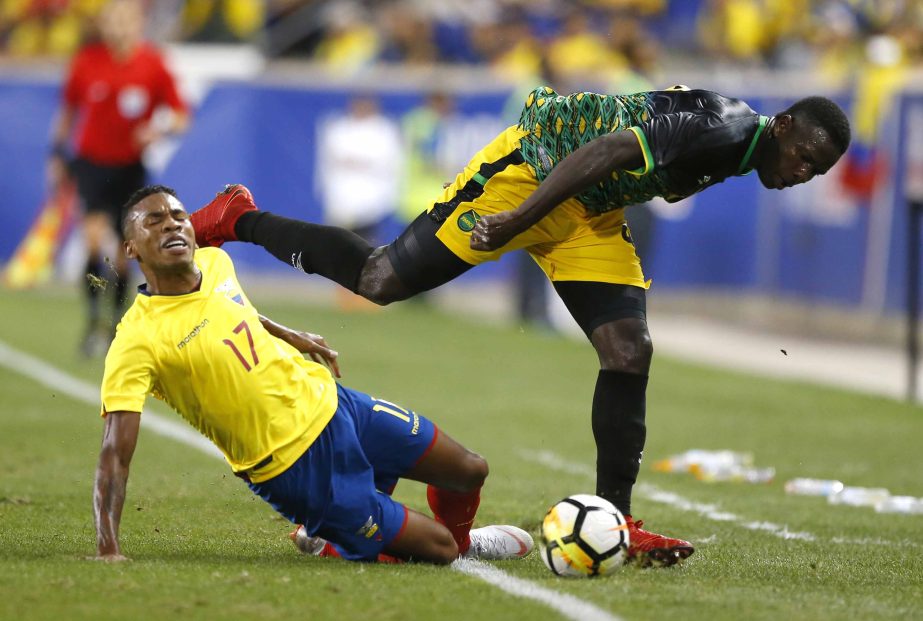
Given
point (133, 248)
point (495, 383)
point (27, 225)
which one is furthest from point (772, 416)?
point (27, 225)

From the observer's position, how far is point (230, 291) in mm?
5539

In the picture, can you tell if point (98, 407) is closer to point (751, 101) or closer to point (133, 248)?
point (133, 248)

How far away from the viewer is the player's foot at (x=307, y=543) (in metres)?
5.80

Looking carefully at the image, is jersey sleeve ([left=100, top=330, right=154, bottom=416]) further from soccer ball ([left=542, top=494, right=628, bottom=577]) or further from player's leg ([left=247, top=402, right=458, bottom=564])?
soccer ball ([left=542, top=494, right=628, bottom=577])

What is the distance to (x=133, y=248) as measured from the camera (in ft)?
17.8

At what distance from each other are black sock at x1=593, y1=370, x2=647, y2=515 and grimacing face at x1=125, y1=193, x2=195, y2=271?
1710 millimetres

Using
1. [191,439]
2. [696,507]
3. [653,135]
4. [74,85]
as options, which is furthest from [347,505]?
[74,85]

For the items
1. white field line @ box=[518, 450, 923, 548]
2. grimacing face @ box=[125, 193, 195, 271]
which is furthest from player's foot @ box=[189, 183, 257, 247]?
white field line @ box=[518, 450, 923, 548]

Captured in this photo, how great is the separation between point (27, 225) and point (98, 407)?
827 centimetres

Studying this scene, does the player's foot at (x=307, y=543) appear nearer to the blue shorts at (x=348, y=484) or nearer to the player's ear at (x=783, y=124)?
the blue shorts at (x=348, y=484)

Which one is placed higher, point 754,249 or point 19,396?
point 754,249

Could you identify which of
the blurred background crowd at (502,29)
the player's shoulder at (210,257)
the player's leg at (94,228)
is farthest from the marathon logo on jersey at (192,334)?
the blurred background crowd at (502,29)

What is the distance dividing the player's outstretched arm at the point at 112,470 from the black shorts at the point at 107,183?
25.0 ft

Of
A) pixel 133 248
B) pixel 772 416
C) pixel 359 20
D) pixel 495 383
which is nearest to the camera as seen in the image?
pixel 133 248
